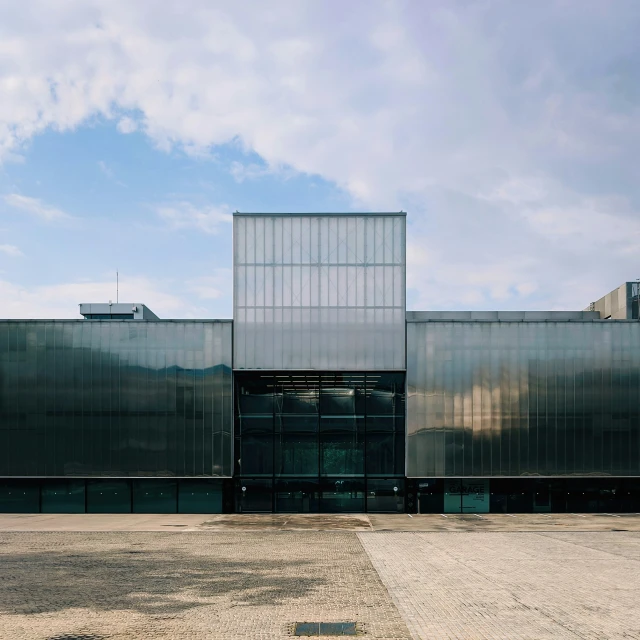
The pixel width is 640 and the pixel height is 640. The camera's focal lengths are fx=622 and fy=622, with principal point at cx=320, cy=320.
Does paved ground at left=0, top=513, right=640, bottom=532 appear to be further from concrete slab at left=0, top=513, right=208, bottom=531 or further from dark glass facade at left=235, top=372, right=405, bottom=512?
dark glass facade at left=235, top=372, right=405, bottom=512

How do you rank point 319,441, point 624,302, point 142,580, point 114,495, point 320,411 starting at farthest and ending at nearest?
1. point 624,302
2. point 320,411
3. point 319,441
4. point 114,495
5. point 142,580

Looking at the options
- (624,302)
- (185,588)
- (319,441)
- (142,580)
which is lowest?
(142,580)

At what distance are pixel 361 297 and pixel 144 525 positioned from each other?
20.5m

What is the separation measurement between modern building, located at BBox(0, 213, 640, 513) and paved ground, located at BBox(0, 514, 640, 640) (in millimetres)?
8723

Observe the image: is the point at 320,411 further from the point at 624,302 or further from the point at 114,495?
the point at 624,302

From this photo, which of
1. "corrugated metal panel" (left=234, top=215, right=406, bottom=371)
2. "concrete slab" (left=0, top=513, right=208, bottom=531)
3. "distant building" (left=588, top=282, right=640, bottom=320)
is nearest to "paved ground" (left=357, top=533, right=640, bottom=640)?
"concrete slab" (left=0, top=513, right=208, bottom=531)

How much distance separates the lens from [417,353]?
143ft

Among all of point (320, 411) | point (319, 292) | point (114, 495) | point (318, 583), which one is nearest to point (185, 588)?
point (318, 583)

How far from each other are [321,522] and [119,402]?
1633 cm

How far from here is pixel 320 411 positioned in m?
43.6

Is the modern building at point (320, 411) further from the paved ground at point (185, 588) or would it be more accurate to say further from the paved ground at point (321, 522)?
the paved ground at point (185, 588)

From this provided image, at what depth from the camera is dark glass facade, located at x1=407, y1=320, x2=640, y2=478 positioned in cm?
4288

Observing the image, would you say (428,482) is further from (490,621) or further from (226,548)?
(490,621)

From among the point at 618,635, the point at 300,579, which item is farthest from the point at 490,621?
the point at 300,579
